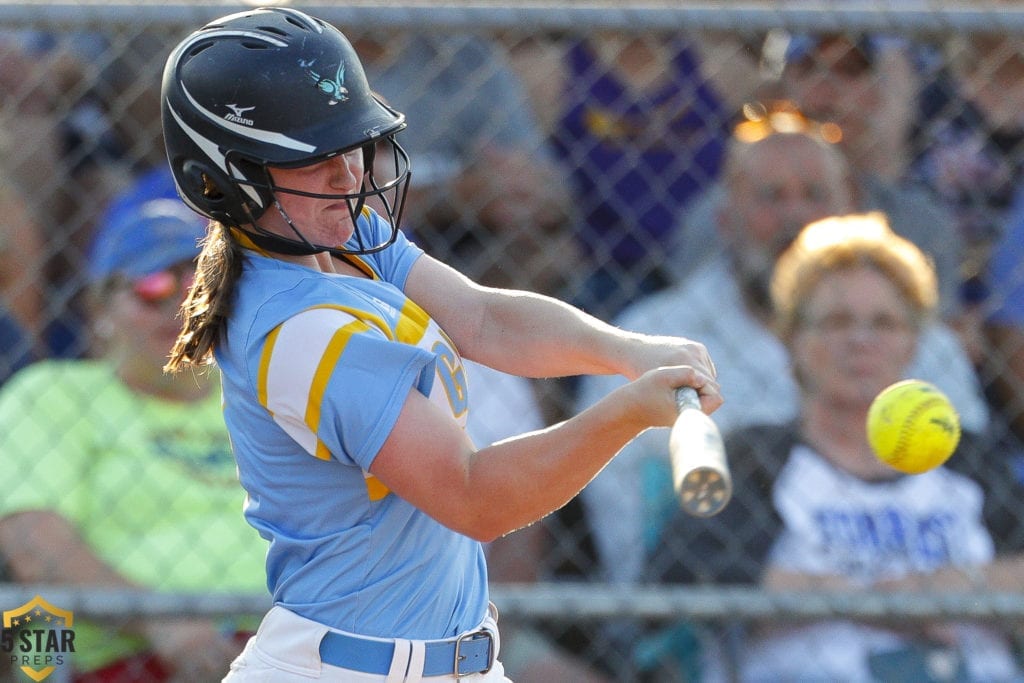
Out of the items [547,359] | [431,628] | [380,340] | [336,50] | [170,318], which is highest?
[336,50]

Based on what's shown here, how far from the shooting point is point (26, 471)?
148 inches

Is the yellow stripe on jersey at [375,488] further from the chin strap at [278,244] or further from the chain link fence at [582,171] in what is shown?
the chain link fence at [582,171]

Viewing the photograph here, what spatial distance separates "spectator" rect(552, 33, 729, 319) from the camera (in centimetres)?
452

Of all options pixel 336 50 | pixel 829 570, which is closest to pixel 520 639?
pixel 829 570

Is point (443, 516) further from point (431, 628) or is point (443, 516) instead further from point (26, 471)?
point (26, 471)

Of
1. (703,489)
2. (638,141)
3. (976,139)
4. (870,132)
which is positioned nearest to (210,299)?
(703,489)

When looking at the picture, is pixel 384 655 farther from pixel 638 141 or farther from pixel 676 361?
pixel 638 141

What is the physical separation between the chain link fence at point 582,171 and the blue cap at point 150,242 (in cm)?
16

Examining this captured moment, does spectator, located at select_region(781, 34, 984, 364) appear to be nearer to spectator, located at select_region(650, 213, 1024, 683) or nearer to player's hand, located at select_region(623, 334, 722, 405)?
spectator, located at select_region(650, 213, 1024, 683)

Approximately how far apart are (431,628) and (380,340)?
51 centimetres

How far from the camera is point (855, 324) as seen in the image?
396cm

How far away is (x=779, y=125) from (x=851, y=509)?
4.54 feet

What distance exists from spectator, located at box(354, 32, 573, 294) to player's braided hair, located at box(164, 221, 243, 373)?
2016 mm

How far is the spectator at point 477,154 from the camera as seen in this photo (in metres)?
4.34
